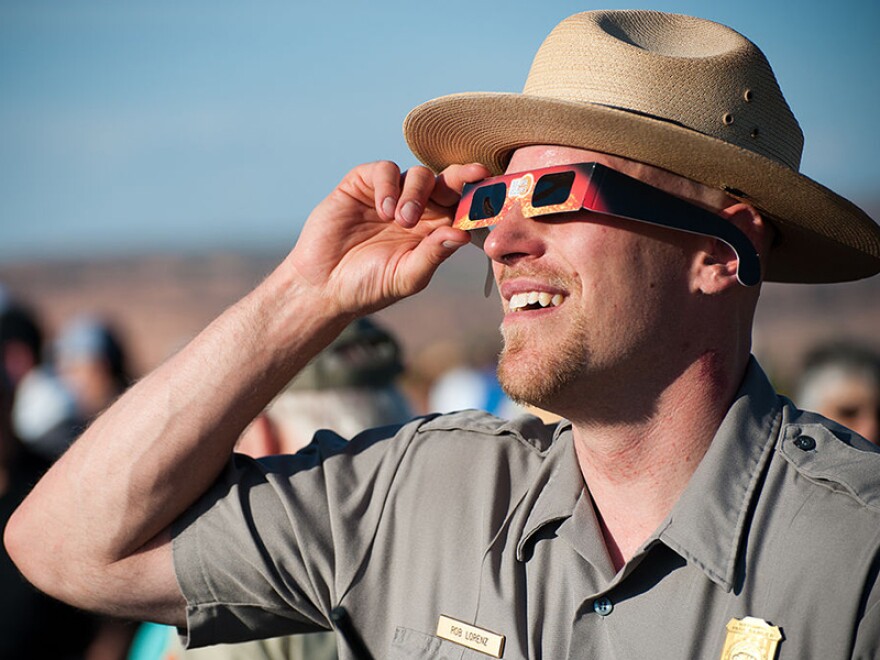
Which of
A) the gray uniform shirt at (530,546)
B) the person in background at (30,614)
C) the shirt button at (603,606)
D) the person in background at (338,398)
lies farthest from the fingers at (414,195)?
the person in background at (30,614)

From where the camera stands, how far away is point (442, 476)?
3289 millimetres

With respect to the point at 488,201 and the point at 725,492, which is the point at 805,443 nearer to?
the point at 725,492

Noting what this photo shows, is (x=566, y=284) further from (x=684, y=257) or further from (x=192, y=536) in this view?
(x=192, y=536)

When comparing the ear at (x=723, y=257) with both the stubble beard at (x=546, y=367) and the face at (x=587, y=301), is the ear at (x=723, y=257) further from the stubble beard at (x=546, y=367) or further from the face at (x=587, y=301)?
the stubble beard at (x=546, y=367)

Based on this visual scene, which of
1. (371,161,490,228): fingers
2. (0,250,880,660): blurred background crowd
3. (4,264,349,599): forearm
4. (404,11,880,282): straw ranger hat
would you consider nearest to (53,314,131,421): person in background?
(0,250,880,660): blurred background crowd

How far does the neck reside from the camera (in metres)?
3.02

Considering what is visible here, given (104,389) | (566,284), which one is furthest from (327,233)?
(104,389)

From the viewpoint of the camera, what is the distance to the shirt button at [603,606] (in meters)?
2.85

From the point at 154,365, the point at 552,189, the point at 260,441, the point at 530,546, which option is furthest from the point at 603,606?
the point at 260,441

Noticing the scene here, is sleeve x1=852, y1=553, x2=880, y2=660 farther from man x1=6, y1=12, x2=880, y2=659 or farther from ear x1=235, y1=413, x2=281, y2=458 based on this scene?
ear x1=235, y1=413, x2=281, y2=458

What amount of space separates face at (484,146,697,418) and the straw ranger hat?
13 centimetres

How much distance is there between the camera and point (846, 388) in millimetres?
5809

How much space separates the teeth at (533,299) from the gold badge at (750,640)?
2.91 ft

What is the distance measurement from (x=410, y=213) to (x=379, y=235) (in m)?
0.26
